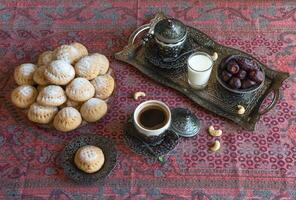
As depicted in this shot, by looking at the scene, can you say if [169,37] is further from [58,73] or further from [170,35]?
[58,73]

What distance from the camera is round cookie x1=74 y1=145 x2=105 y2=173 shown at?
1.01 meters

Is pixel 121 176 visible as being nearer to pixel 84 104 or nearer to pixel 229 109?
pixel 84 104

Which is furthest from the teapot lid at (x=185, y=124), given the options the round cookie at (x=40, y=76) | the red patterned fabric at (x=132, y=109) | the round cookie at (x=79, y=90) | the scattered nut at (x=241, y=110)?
the round cookie at (x=40, y=76)

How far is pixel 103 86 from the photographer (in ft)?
3.71

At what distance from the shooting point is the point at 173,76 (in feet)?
3.99

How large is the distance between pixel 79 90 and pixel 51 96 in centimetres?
8

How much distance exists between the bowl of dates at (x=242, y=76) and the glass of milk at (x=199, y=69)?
0.06 meters

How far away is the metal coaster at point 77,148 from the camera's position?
1022 millimetres

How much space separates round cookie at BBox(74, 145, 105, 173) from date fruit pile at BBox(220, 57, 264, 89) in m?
0.41

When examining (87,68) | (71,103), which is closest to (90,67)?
(87,68)

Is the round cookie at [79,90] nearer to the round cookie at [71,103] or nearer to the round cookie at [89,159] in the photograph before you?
the round cookie at [71,103]

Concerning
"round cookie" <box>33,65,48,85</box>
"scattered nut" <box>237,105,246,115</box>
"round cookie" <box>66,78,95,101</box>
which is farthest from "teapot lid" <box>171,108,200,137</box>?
"round cookie" <box>33,65,48,85</box>

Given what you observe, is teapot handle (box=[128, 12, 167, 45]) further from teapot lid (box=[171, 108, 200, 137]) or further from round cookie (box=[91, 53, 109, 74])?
teapot lid (box=[171, 108, 200, 137])

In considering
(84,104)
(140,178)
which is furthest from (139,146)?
(84,104)
